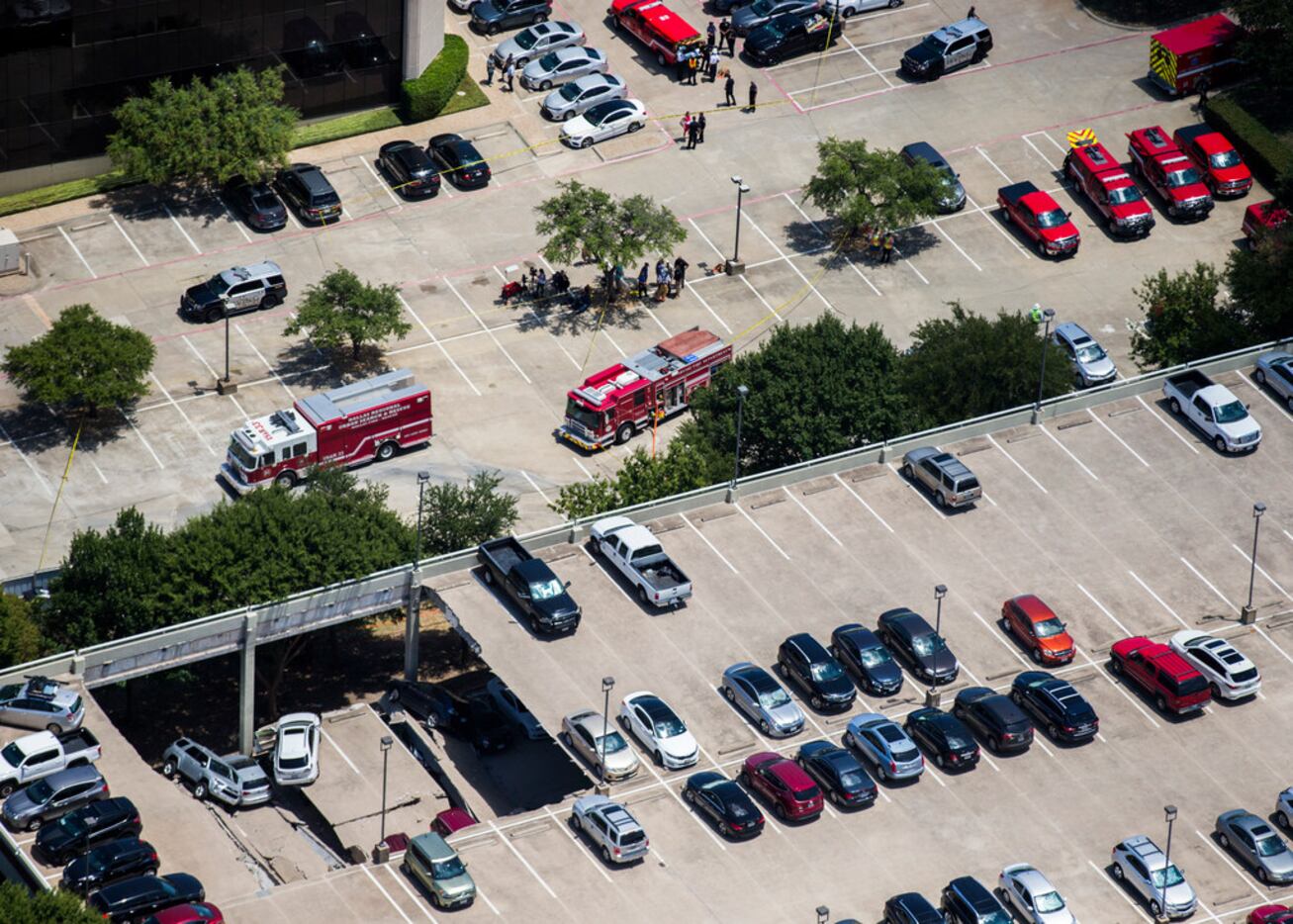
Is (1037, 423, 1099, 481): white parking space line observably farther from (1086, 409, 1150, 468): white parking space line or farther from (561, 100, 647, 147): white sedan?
(561, 100, 647, 147): white sedan

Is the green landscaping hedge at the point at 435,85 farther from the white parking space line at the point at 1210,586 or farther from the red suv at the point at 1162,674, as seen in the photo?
the red suv at the point at 1162,674

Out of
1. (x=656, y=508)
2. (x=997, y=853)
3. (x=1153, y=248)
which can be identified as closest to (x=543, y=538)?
(x=656, y=508)

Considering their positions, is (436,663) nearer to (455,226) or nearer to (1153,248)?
(455,226)

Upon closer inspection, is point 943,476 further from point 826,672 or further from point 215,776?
point 215,776

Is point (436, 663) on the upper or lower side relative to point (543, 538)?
lower

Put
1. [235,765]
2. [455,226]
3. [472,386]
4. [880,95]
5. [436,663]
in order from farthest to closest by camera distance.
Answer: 1. [880,95]
2. [455,226]
3. [472,386]
4. [436,663]
5. [235,765]

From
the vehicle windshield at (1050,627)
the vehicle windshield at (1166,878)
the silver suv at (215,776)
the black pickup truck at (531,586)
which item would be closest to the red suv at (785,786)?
the black pickup truck at (531,586)
